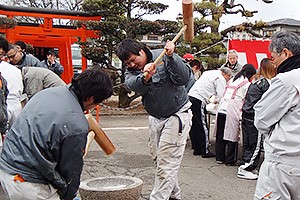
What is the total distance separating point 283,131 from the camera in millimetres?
2443

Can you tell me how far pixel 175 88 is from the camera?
3.67m

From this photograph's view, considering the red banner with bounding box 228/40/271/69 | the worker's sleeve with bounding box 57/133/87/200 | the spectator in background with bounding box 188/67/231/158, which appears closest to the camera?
the worker's sleeve with bounding box 57/133/87/200

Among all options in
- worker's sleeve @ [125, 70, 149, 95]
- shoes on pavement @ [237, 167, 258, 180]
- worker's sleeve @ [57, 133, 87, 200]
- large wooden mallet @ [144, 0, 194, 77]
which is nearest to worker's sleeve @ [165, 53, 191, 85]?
large wooden mallet @ [144, 0, 194, 77]

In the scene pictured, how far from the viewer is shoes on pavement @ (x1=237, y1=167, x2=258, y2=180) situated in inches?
206

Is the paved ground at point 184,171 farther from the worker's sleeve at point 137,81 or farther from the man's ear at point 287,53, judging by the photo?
the man's ear at point 287,53

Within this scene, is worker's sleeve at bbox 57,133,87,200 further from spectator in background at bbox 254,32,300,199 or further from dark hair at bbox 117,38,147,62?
dark hair at bbox 117,38,147,62

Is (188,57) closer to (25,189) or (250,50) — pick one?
(250,50)

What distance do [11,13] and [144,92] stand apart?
27.6 feet

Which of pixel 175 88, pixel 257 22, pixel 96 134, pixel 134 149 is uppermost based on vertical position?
pixel 257 22

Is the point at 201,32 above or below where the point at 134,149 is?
above

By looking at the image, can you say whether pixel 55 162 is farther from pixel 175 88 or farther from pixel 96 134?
pixel 175 88

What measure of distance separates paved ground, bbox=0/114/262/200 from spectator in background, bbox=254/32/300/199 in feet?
6.82

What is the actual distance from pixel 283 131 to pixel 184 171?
3.24m

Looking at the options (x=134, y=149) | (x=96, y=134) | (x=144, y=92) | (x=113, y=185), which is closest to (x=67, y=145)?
(x=96, y=134)
